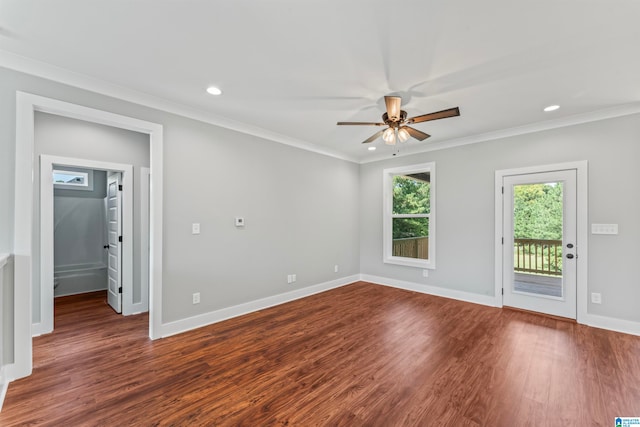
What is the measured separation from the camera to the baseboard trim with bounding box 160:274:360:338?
324 centimetres

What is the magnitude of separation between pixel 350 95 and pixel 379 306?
3043 millimetres

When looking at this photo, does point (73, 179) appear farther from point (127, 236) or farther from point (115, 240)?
point (127, 236)

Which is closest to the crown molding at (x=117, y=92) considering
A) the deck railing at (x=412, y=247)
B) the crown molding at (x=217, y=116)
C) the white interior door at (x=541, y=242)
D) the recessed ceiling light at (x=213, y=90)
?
the crown molding at (x=217, y=116)

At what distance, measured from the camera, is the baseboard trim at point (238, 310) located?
10.6 ft

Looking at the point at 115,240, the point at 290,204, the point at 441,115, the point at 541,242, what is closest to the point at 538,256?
the point at 541,242

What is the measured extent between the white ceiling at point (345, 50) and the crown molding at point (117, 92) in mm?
56

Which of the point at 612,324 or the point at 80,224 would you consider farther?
the point at 80,224

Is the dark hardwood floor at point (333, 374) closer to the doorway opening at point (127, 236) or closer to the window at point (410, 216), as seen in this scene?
the doorway opening at point (127, 236)

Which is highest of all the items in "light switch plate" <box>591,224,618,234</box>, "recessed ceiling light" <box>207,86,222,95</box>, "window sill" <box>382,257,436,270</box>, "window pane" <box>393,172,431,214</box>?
"recessed ceiling light" <box>207,86,222,95</box>

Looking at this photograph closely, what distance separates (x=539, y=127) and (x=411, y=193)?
2.16 meters

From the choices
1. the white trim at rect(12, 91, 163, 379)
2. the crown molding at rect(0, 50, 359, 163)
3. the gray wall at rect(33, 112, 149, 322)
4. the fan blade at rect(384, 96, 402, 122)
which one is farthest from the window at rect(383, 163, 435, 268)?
the white trim at rect(12, 91, 163, 379)

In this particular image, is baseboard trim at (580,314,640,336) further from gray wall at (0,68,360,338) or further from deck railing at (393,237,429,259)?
gray wall at (0,68,360,338)

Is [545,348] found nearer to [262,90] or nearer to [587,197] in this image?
[587,197]

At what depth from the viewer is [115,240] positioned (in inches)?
161
